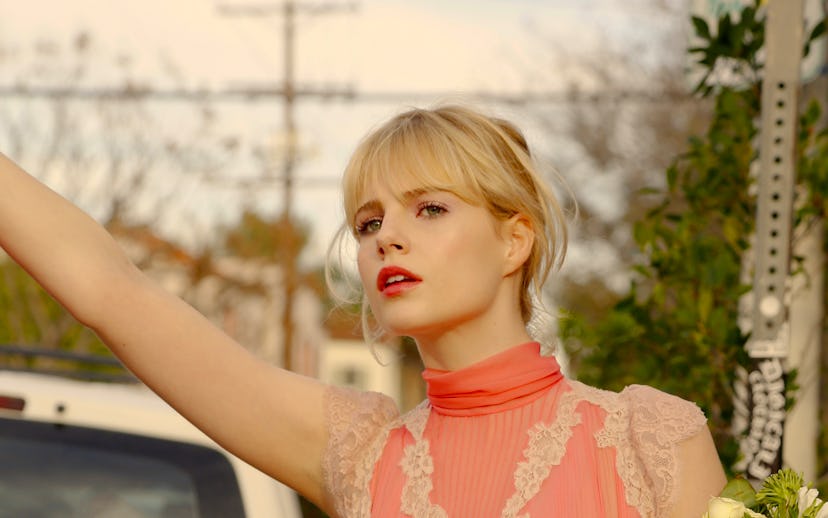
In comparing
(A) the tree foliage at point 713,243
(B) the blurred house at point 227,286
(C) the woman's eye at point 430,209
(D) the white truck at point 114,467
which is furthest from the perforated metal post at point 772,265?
(B) the blurred house at point 227,286

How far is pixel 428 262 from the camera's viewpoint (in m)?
2.62

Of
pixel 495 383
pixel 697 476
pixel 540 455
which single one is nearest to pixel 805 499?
pixel 697 476

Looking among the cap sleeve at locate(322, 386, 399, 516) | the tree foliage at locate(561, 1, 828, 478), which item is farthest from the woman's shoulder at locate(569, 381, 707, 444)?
the tree foliage at locate(561, 1, 828, 478)

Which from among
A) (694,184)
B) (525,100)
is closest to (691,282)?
(694,184)

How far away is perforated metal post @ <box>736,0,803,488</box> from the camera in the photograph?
3.40m

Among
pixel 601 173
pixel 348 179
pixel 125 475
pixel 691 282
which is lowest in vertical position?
pixel 601 173

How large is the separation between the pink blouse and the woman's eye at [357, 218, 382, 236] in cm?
27

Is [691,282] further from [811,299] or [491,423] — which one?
[491,423]

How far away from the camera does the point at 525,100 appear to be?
81.7ft

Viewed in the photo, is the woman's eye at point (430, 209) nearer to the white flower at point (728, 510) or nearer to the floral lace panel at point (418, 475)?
the floral lace panel at point (418, 475)

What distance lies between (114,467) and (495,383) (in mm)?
1271

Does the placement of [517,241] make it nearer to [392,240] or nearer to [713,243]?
[392,240]

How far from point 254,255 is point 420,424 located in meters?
27.4

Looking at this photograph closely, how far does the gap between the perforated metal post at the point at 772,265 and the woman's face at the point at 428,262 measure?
2.99 feet
